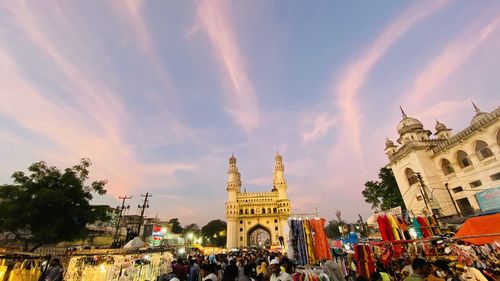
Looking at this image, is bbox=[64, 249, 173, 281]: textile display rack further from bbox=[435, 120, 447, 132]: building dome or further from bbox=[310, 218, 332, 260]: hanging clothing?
bbox=[435, 120, 447, 132]: building dome

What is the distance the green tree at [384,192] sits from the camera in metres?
33.1

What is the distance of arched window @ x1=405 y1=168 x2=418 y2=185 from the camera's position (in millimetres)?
25716

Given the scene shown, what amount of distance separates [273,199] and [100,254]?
53541 millimetres

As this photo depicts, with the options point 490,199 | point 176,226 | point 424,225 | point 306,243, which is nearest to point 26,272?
point 306,243

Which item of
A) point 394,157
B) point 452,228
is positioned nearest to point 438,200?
point 394,157

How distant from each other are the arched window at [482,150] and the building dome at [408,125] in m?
8.64

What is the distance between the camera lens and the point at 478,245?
245 inches

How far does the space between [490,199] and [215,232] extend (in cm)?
7955

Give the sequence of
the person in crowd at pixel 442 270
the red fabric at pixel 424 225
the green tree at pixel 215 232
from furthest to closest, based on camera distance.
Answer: the green tree at pixel 215 232 → the red fabric at pixel 424 225 → the person in crowd at pixel 442 270

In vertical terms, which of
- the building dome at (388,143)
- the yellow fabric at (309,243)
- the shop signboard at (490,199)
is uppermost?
the building dome at (388,143)

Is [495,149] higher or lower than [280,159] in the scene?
lower

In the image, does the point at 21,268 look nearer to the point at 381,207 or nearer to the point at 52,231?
the point at 52,231

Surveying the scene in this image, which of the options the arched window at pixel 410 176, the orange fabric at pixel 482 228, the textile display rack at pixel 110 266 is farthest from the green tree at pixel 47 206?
the arched window at pixel 410 176

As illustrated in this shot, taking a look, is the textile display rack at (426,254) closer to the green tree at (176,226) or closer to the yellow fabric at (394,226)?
the yellow fabric at (394,226)
